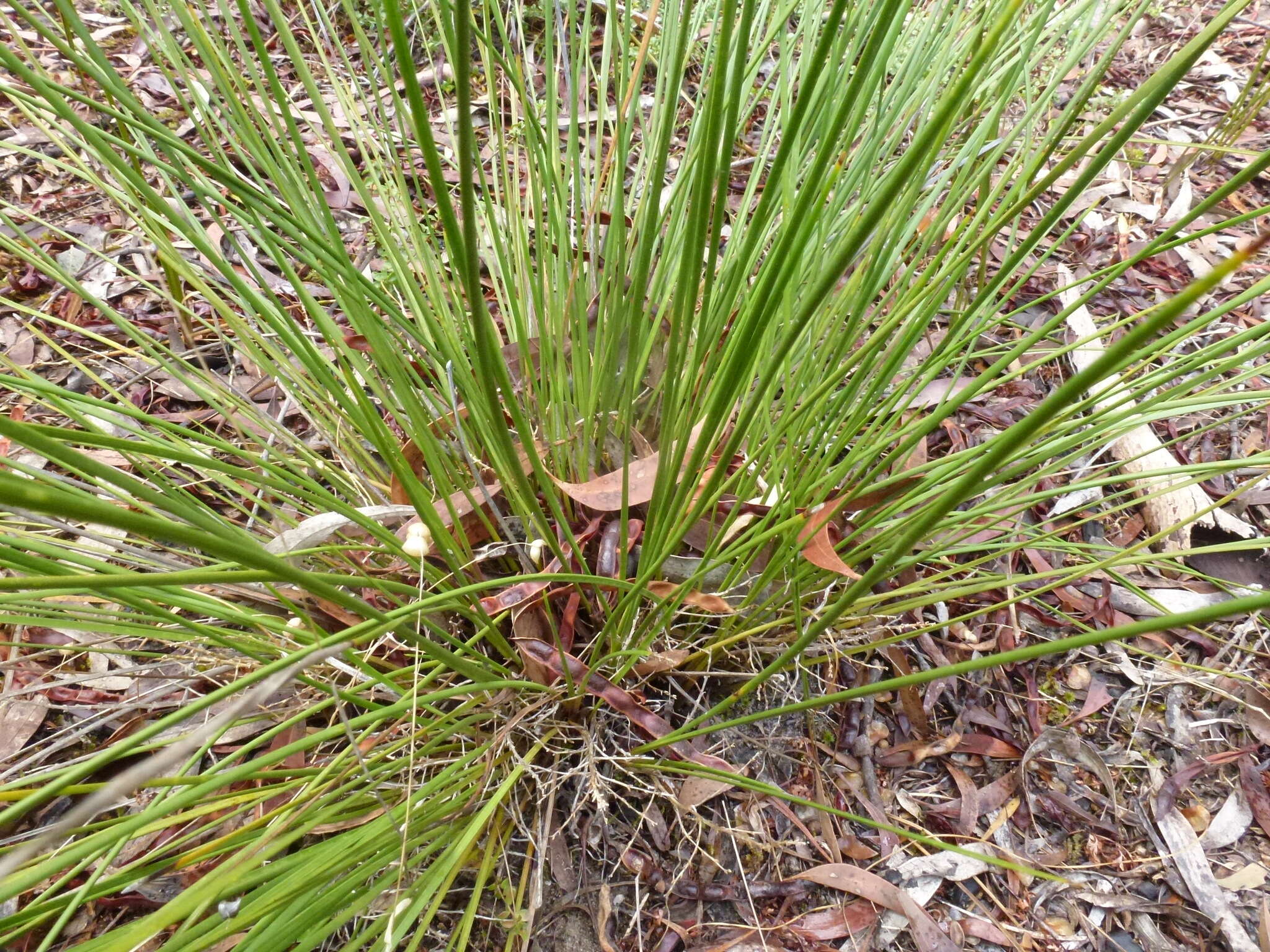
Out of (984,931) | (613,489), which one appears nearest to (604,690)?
(613,489)

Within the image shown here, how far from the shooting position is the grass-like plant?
427 mm

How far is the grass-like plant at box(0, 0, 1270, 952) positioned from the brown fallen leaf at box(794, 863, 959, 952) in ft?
0.57

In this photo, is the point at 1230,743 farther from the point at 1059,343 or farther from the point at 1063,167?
the point at 1063,167

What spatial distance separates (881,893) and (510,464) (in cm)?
59

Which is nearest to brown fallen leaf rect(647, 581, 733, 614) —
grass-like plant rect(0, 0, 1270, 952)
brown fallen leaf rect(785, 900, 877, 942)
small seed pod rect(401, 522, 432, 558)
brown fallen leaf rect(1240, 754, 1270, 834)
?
grass-like plant rect(0, 0, 1270, 952)

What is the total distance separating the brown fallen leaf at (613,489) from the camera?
739 mm

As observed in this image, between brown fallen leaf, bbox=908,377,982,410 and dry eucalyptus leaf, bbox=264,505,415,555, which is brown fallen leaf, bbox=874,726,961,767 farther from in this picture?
dry eucalyptus leaf, bbox=264,505,415,555

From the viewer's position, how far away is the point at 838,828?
765 millimetres

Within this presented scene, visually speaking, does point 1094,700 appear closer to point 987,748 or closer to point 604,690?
point 987,748

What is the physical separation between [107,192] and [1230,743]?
4.39 ft

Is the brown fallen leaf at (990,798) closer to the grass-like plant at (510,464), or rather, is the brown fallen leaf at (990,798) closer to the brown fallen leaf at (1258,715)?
the grass-like plant at (510,464)

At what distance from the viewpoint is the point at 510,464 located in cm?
50

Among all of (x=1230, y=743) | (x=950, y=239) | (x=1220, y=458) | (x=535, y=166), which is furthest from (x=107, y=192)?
(x=1220, y=458)

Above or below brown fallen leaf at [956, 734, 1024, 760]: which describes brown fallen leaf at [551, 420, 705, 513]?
above
